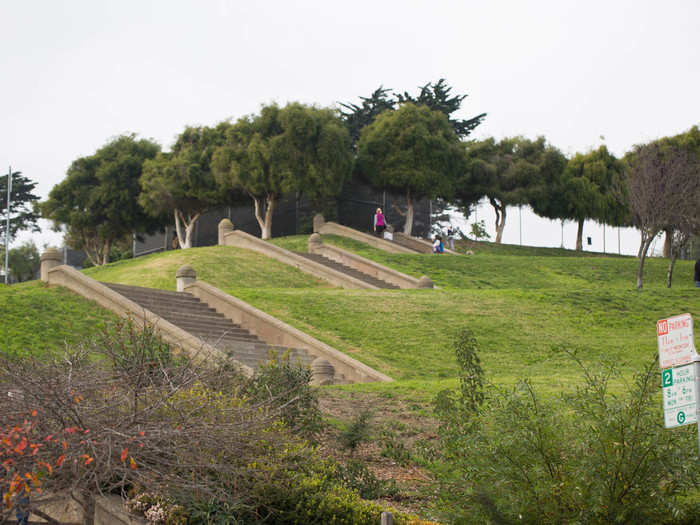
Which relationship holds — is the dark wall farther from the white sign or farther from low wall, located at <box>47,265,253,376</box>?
the white sign

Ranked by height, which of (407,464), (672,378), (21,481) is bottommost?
(407,464)

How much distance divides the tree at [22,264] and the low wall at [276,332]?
4833 centimetres

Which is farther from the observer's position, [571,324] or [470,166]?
[470,166]

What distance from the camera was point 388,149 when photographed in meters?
47.0

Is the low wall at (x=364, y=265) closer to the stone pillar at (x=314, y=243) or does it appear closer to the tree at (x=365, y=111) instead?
the stone pillar at (x=314, y=243)

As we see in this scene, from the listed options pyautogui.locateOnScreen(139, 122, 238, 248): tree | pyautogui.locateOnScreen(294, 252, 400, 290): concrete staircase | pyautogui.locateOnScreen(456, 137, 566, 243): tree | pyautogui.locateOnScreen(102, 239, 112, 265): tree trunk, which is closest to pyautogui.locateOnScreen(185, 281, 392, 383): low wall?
pyautogui.locateOnScreen(294, 252, 400, 290): concrete staircase

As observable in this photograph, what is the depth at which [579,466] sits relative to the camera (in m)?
7.04

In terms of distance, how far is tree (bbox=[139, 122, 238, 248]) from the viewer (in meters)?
44.2

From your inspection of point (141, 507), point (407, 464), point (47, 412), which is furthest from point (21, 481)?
point (407, 464)

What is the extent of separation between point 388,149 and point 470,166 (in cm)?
698

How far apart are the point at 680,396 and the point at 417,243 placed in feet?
130

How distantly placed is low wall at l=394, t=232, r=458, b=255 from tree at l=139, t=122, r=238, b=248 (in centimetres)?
982

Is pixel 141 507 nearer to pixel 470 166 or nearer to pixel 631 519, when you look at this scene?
pixel 631 519

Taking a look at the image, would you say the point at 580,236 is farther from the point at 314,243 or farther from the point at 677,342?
the point at 677,342
